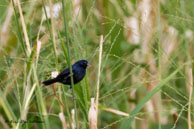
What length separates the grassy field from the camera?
4.90 feet

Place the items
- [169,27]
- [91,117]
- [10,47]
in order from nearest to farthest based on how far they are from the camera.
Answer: [91,117]
[10,47]
[169,27]

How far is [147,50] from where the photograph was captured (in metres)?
2.46

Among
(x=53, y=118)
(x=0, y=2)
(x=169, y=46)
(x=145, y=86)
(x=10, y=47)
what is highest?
(x=0, y=2)

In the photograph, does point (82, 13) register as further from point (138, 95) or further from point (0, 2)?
point (0, 2)

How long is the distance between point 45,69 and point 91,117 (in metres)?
0.42

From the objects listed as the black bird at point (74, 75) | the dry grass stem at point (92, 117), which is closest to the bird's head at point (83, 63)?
the black bird at point (74, 75)

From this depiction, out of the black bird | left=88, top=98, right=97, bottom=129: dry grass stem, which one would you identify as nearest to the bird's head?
the black bird

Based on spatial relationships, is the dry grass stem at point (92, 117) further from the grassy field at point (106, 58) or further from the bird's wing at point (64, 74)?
the bird's wing at point (64, 74)

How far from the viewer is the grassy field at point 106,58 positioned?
58.8 inches

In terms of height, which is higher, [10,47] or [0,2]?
[0,2]

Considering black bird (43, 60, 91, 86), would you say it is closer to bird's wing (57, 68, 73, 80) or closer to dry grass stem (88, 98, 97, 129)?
bird's wing (57, 68, 73, 80)

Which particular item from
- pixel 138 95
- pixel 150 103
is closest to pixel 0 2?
pixel 138 95

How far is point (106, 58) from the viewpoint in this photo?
1.47m

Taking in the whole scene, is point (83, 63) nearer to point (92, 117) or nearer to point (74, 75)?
point (74, 75)
